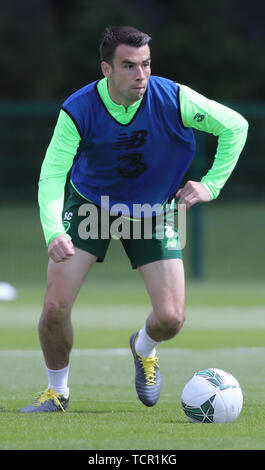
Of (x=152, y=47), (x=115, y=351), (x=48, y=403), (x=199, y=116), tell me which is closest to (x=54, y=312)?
(x=48, y=403)

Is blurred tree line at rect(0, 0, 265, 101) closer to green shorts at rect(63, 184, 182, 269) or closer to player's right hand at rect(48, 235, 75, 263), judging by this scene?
green shorts at rect(63, 184, 182, 269)

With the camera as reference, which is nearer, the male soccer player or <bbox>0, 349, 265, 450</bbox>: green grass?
<bbox>0, 349, 265, 450</bbox>: green grass

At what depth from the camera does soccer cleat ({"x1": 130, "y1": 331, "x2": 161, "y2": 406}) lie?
A: 776cm

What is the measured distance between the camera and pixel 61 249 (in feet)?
22.3

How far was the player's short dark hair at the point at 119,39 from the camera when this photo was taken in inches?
293

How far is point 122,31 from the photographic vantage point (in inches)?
294

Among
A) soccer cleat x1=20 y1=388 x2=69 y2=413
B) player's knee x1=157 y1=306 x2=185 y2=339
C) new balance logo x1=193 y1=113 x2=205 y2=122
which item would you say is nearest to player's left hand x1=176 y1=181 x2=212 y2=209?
new balance logo x1=193 y1=113 x2=205 y2=122

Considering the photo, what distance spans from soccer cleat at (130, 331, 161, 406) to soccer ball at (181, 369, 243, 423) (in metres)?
0.71

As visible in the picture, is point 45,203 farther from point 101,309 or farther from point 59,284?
point 101,309

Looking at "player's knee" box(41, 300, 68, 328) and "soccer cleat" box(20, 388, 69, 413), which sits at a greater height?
"player's knee" box(41, 300, 68, 328)

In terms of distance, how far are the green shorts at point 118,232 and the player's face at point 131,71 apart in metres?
0.90

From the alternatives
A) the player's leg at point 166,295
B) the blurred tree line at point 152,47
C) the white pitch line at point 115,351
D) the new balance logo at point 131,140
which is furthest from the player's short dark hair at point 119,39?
the blurred tree line at point 152,47

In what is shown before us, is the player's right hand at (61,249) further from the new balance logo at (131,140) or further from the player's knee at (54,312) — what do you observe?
the new balance logo at (131,140)

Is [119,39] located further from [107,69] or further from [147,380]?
[147,380]
